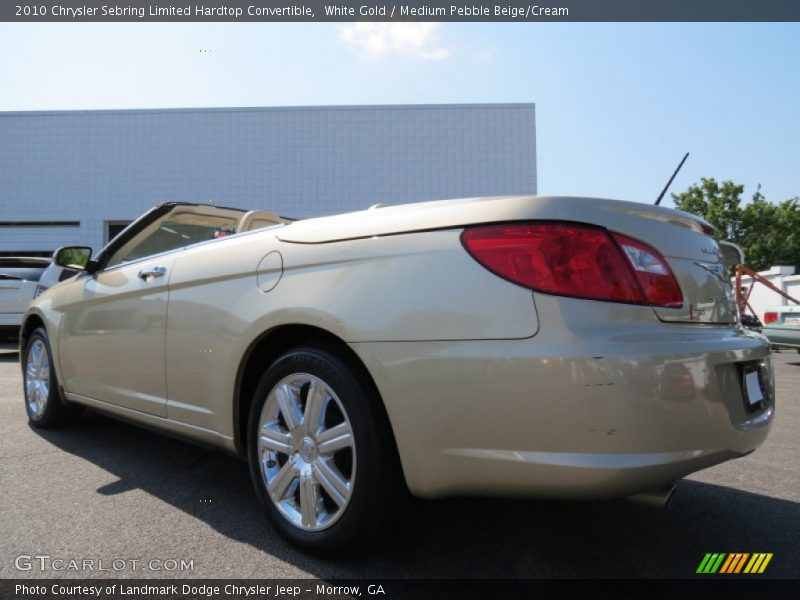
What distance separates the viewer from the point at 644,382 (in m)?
1.62

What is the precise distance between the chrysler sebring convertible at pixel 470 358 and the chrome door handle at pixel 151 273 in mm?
455

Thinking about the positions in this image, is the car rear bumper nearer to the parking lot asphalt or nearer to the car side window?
the parking lot asphalt

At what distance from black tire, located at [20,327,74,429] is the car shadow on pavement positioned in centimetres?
117

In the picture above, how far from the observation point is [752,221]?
42.4 m

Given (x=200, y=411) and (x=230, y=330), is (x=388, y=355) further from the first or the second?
(x=200, y=411)

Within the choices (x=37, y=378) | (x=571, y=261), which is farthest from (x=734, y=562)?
(x=37, y=378)

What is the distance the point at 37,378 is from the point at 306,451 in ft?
10.3

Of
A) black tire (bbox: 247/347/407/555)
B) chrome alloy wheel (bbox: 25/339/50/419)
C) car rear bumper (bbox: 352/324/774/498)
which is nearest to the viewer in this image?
car rear bumper (bbox: 352/324/774/498)

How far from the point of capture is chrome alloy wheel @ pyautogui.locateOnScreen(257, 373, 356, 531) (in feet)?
6.77

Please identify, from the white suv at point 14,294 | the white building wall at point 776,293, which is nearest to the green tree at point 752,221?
the white building wall at point 776,293

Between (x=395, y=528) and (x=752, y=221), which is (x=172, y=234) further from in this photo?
(x=752, y=221)

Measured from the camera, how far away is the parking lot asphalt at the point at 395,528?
208 centimetres

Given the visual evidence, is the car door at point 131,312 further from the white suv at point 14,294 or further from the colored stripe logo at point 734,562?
the white suv at point 14,294

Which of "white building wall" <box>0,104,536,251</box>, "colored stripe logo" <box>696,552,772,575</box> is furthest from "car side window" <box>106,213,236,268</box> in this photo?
"white building wall" <box>0,104,536,251</box>
